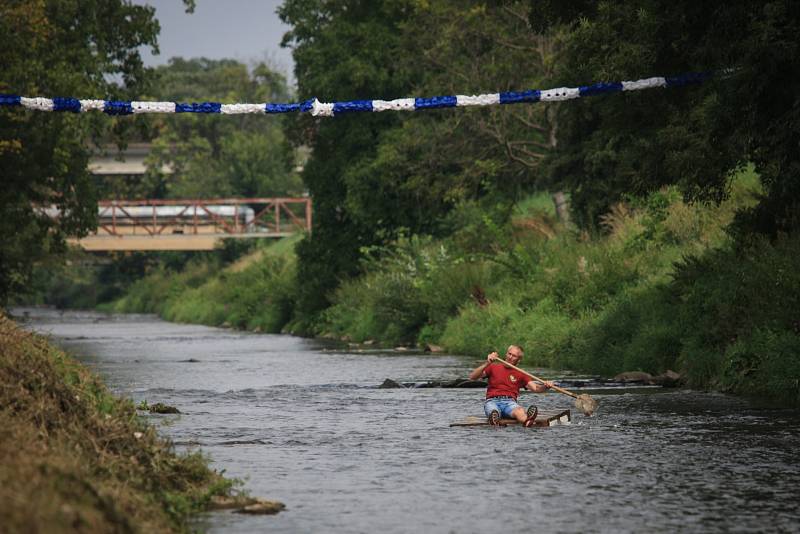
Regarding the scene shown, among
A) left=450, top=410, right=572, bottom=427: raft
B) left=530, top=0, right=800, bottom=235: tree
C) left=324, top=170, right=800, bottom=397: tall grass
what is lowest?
left=450, top=410, right=572, bottom=427: raft

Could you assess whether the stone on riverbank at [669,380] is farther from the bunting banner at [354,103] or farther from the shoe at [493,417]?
the shoe at [493,417]

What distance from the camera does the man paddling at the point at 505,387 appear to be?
61.3 feet

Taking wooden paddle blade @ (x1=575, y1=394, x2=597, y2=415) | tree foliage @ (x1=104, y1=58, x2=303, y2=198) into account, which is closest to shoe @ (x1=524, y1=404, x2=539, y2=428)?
wooden paddle blade @ (x1=575, y1=394, x2=597, y2=415)

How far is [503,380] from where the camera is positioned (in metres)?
18.8

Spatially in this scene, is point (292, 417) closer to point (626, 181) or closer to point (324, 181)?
point (626, 181)

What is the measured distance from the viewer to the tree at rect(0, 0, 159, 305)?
36938mm

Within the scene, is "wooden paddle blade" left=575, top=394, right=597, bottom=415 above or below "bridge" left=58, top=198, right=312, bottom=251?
below

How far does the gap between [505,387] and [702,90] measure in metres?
7.25

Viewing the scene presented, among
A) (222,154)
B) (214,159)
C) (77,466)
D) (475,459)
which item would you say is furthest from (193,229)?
(77,466)

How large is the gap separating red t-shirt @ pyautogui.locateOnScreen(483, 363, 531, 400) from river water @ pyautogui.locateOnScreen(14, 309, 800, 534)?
23.4 inches

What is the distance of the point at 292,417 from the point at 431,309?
2112cm

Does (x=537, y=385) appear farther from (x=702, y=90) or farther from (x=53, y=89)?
(x=53, y=89)

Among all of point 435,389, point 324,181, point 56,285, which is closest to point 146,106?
point 435,389

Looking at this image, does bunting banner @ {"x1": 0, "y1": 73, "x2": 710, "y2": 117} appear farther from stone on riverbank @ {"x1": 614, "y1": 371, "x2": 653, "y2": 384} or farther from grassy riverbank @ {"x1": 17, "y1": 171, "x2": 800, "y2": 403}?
stone on riverbank @ {"x1": 614, "y1": 371, "x2": 653, "y2": 384}
